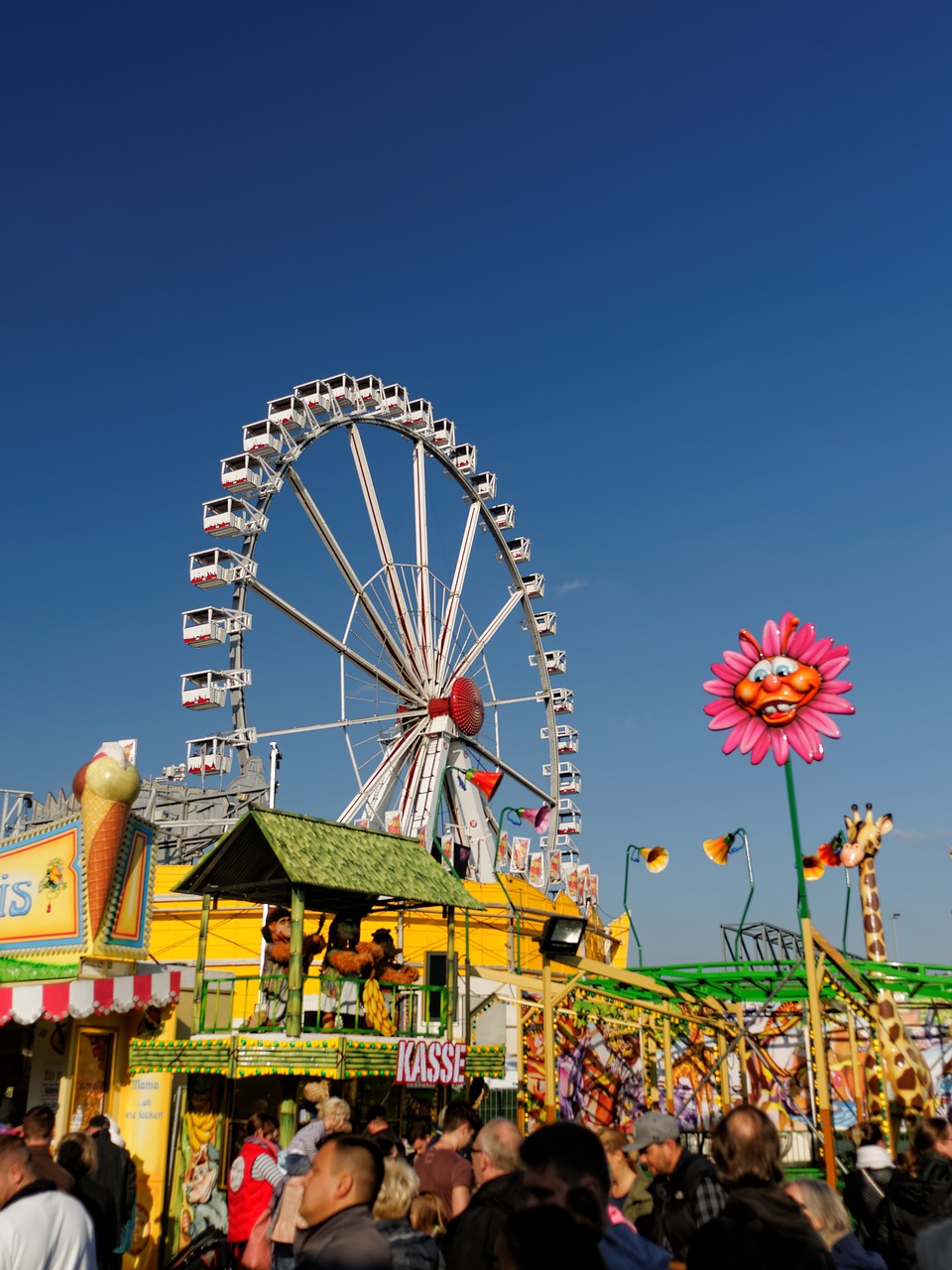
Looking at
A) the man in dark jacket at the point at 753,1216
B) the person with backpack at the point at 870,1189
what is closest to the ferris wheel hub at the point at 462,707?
the person with backpack at the point at 870,1189

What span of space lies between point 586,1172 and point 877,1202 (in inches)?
136

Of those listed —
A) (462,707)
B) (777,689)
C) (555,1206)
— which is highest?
(462,707)

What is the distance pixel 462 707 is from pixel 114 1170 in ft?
68.0

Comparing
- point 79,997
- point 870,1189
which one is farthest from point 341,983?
point 870,1189

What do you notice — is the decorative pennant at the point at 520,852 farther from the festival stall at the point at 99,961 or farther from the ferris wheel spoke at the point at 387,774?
the festival stall at the point at 99,961

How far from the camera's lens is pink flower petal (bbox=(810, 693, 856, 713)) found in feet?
36.2

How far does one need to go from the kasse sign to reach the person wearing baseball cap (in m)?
6.29

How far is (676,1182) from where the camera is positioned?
14.8ft

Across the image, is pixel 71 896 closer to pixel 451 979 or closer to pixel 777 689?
pixel 451 979

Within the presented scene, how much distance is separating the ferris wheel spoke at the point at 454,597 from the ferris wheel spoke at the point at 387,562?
31.0 inches

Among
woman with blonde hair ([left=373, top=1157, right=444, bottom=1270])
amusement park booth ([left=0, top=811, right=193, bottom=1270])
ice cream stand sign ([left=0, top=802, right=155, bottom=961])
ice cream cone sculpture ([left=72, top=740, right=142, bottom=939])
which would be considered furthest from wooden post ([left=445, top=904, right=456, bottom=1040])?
woman with blonde hair ([left=373, top=1157, right=444, bottom=1270])

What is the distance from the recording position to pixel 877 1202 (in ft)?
18.6

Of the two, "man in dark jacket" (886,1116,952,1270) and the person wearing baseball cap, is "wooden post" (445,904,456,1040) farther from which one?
"man in dark jacket" (886,1116,952,1270)

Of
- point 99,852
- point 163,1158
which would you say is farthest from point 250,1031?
point 99,852
